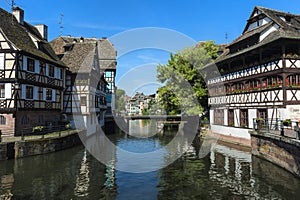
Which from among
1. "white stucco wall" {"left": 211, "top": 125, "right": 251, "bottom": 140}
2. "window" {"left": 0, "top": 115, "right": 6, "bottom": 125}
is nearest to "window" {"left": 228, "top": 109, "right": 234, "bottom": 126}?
"white stucco wall" {"left": 211, "top": 125, "right": 251, "bottom": 140}

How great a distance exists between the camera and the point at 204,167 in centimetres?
1798

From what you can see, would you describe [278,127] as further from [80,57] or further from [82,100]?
[80,57]

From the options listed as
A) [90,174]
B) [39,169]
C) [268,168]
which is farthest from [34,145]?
[268,168]

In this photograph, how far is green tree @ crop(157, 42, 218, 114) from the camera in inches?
1499

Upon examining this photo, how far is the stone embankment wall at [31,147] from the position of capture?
1917 cm

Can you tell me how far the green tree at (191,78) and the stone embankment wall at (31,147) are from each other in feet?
68.2

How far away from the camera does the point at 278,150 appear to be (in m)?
17.0

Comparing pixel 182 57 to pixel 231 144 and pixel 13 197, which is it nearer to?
pixel 231 144

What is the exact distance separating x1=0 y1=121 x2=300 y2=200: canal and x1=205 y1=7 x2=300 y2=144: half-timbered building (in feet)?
Result: 19.6

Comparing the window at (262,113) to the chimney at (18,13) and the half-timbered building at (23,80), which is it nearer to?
the half-timbered building at (23,80)

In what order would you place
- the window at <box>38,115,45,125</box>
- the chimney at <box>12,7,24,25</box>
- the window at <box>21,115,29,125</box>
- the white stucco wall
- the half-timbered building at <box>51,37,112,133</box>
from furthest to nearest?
1. the half-timbered building at <box>51,37,112,133</box>
2. the chimney at <box>12,7,24,25</box>
3. the window at <box>38,115,45,125</box>
4. the white stucco wall
5. the window at <box>21,115,29,125</box>

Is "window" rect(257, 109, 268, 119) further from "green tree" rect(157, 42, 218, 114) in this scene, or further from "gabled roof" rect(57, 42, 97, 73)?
"gabled roof" rect(57, 42, 97, 73)

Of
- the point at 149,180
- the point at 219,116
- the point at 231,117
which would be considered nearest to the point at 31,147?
the point at 149,180

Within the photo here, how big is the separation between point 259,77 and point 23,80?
23.7 metres
